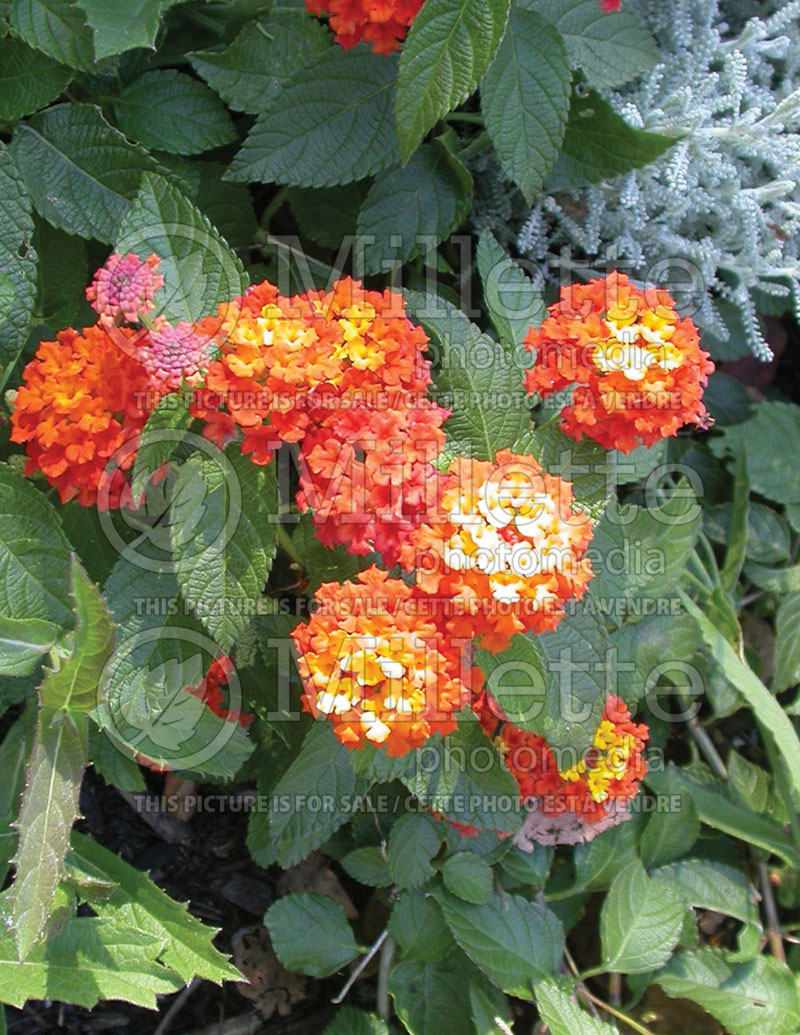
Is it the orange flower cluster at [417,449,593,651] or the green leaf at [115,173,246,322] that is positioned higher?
the green leaf at [115,173,246,322]

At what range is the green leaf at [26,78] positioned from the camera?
4.95 feet

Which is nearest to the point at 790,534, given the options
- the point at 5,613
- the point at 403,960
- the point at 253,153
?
the point at 403,960

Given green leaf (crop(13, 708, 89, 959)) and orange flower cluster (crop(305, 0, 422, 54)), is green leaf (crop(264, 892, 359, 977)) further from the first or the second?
orange flower cluster (crop(305, 0, 422, 54))

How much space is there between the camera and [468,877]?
1603 millimetres

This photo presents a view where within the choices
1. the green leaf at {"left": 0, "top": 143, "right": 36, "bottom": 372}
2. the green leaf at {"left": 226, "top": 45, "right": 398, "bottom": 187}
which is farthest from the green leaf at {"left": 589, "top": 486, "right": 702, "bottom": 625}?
the green leaf at {"left": 0, "top": 143, "right": 36, "bottom": 372}

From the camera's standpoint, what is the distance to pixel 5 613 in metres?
1.27

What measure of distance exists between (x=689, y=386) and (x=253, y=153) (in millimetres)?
822

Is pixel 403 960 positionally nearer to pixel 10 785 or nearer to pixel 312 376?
pixel 10 785

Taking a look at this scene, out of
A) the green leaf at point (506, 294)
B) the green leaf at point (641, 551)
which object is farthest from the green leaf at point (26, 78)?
the green leaf at point (641, 551)

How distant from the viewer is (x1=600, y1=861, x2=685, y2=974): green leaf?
1.63 meters

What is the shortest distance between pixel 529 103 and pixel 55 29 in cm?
77

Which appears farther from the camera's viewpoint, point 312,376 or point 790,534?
point 790,534

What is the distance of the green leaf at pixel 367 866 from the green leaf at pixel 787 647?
0.89m

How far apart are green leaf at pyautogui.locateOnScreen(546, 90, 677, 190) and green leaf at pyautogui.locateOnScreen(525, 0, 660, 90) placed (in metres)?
0.06
